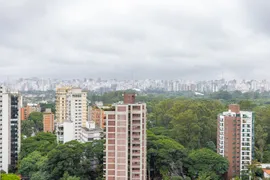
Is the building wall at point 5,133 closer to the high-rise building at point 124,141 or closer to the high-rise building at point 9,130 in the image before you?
the high-rise building at point 9,130

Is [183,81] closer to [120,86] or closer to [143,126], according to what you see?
[120,86]

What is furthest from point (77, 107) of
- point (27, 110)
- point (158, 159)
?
point (27, 110)

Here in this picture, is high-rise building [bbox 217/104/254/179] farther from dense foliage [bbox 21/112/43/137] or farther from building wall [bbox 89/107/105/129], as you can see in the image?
dense foliage [bbox 21/112/43/137]

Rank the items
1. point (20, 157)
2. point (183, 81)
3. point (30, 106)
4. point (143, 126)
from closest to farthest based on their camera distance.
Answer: point (143, 126) < point (20, 157) < point (30, 106) < point (183, 81)

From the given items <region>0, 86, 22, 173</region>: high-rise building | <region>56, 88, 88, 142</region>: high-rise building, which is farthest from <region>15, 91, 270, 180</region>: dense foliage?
<region>56, 88, 88, 142</region>: high-rise building

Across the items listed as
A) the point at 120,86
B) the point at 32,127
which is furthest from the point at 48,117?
the point at 120,86

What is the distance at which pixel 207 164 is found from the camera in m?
16.9

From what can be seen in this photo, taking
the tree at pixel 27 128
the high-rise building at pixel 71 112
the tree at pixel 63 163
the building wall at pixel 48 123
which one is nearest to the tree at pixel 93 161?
the tree at pixel 63 163

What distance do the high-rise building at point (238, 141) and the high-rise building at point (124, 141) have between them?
6642 mm

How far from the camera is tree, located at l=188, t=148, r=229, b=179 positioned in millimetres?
16656

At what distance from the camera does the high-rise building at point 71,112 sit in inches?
928

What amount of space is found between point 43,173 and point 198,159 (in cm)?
705

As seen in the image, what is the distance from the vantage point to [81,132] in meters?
23.9

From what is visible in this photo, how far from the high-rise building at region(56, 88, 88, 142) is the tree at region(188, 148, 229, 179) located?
9.45 metres
